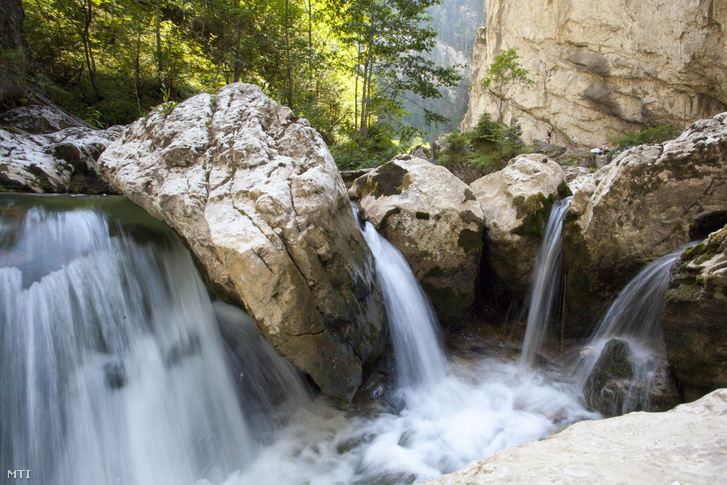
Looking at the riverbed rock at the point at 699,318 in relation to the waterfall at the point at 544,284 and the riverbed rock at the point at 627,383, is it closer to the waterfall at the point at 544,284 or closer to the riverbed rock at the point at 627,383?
the riverbed rock at the point at 627,383

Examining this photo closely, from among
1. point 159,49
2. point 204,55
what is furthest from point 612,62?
point 159,49

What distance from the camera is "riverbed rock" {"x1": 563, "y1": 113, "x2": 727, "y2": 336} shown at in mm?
3615

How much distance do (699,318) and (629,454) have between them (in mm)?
2108

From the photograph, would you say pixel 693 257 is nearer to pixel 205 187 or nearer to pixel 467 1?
pixel 205 187

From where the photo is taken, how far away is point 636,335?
373 centimetres

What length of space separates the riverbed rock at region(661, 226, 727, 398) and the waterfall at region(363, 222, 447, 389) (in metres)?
2.34

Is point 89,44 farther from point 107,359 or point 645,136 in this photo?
point 645,136

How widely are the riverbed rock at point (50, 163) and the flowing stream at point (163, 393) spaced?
1.33 meters

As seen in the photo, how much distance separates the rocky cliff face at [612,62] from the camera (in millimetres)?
19281

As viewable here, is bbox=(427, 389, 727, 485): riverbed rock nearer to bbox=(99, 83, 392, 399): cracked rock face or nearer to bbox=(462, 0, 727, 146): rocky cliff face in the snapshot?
bbox=(99, 83, 392, 399): cracked rock face

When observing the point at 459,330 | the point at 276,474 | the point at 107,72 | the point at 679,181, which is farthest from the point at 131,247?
the point at 107,72

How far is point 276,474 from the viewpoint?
293cm

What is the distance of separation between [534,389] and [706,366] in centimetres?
167

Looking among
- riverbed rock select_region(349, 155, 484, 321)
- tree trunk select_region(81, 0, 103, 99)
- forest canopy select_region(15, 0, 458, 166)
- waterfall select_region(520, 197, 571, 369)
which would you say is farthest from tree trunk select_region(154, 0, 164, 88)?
waterfall select_region(520, 197, 571, 369)
